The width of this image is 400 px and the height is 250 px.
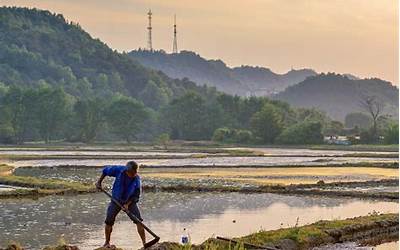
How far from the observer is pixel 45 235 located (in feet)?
47.3

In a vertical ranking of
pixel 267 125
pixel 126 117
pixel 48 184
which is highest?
pixel 126 117

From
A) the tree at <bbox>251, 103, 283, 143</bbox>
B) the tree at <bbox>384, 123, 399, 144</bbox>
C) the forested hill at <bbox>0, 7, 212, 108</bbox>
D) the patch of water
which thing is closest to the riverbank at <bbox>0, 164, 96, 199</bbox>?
the patch of water

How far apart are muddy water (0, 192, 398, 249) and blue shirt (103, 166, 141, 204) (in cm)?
242

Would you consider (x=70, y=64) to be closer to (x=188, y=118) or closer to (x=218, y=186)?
(x=188, y=118)

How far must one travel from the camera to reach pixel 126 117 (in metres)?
83.9

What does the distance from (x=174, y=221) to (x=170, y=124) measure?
72215 mm

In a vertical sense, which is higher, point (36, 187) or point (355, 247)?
point (36, 187)

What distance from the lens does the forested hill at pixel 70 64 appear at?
427 feet

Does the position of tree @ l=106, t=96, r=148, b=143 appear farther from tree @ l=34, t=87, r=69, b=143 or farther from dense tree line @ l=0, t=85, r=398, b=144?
tree @ l=34, t=87, r=69, b=143

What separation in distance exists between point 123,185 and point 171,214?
760 centimetres

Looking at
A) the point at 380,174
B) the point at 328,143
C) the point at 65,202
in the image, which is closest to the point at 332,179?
the point at 380,174

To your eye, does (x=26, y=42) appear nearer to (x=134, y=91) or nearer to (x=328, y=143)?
(x=134, y=91)

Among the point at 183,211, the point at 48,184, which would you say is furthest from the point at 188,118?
the point at 183,211

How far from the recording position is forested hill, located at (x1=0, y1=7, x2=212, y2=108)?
5128 inches
